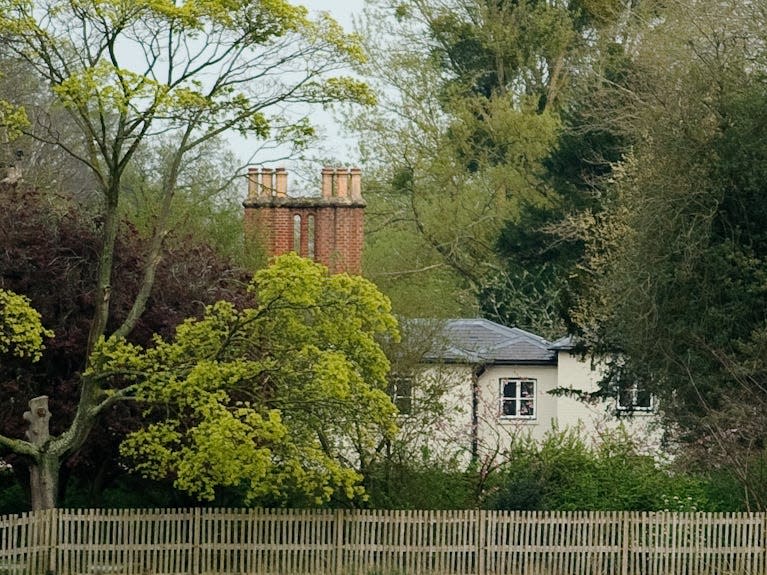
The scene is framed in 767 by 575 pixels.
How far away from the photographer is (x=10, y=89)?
45.1 m

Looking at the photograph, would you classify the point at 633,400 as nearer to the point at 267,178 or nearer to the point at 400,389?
the point at 400,389

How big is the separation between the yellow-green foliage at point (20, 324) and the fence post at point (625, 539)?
9.69 metres

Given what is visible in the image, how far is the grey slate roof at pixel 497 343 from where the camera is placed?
132ft

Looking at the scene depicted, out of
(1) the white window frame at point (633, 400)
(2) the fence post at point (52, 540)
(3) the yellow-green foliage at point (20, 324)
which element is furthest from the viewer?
(1) the white window frame at point (633, 400)

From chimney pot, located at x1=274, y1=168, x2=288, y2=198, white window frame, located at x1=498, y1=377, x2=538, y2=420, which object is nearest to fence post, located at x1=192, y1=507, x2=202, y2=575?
chimney pot, located at x1=274, y1=168, x2=288, y2=198

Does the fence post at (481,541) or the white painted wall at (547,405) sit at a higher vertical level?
the white painted wall at (547,405)

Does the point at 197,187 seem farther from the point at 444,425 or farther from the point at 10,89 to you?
the point at 444,425

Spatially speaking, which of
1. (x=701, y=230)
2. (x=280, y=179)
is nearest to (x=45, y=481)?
(x=701, y=230)

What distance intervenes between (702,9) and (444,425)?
33.4ft

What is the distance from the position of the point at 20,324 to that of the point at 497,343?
19.5 m

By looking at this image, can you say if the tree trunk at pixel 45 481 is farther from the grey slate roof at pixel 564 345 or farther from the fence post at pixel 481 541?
the grey slate roof at pixel 564 345

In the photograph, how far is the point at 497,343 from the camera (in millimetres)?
42031

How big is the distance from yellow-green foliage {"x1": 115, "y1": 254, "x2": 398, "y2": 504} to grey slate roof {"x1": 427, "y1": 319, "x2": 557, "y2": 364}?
46.1 feet

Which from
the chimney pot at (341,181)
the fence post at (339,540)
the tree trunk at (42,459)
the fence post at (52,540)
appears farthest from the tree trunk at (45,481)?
the chimney pot at (341,181)
